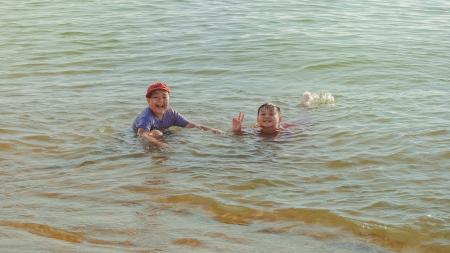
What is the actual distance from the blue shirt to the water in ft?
0.52

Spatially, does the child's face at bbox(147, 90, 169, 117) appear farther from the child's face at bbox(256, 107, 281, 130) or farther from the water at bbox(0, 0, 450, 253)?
the child's face at bbox(256, 107, 281, 130)

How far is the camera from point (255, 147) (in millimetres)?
8031

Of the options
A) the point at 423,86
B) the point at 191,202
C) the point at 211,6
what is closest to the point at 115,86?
the point at 423,86

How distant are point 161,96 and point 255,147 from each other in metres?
1.31

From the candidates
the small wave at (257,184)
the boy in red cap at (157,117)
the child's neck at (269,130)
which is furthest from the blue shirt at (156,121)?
the small wave at (257,184)

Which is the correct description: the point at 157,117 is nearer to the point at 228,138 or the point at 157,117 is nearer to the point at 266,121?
the point at 228,138

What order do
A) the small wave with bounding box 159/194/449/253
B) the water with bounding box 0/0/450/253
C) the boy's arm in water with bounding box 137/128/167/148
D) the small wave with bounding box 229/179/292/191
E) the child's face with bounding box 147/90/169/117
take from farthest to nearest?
1. the child's face with bounding box 147/90/169/117
2. the boy's arm in water with bounding box 137/128/167/148
3. the small wave with bounding box 229/179/292/191
4. the water with bounding box 0/0/450/253
5. the small wave with bounding box 159/194/449/253

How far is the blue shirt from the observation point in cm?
848

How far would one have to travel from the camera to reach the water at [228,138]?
17.7 ft

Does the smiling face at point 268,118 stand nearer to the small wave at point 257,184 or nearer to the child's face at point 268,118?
the child's face at point 268,118

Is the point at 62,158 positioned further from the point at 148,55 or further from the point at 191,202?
the point at 148,55

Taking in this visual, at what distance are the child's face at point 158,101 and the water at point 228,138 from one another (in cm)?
32

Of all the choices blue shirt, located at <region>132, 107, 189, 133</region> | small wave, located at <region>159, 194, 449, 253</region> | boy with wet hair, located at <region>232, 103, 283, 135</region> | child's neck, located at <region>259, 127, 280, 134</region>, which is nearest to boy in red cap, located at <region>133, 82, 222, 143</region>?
blue shirt, located at <region>132, 107, 189, 133</region>

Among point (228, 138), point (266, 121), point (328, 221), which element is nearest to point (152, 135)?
point (228, 138)
